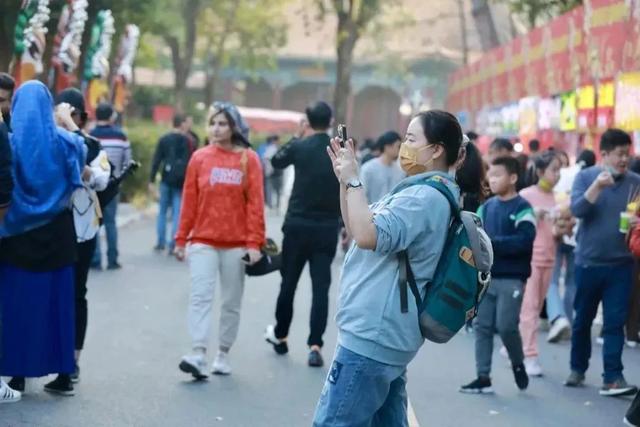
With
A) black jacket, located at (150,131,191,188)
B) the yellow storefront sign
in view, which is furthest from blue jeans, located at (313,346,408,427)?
black jacket, located at (150,131,191,188)

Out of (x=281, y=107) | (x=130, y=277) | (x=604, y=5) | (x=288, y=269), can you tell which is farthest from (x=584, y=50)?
(x=281, y=107)

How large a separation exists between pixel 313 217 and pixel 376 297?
480cm

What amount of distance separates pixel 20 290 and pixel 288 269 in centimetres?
259

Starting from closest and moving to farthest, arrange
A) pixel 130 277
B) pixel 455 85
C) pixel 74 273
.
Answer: pixel 74 273, pixel 130 277, pixel 455 85

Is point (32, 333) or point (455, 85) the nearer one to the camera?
point (32, 333)

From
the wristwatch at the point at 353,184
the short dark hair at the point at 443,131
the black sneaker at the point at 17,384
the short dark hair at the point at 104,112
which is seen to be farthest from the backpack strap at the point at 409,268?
the short dark hair at the point at 104,112

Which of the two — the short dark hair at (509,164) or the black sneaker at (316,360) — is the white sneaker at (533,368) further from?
the short dark hair at (509,164)

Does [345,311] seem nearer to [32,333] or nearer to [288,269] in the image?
[32,333]

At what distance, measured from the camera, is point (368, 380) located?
4883 millimetres

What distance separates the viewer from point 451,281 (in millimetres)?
4926

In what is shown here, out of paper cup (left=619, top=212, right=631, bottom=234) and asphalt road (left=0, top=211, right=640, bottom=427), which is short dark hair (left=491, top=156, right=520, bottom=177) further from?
asphalt road (left=0, top=211, right=640, bottom=427)

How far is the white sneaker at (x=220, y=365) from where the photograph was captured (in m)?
9.17

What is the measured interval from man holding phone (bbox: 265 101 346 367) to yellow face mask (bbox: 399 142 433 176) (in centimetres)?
449

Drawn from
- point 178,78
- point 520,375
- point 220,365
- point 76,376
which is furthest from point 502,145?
point 178,78
